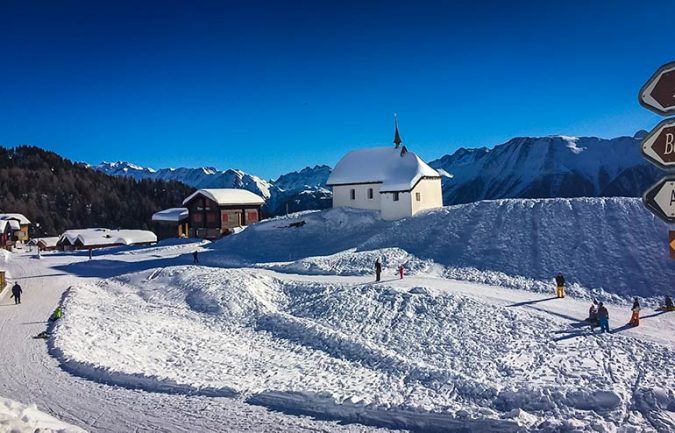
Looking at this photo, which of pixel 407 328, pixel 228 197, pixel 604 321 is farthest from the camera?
pixel 228 197

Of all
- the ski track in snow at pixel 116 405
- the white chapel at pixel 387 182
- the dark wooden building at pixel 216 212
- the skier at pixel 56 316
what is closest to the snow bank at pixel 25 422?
the ski track in snow at pixel 116 405

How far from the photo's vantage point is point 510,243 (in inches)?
1635

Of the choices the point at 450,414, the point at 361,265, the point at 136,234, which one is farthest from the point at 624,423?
the point at 136,234

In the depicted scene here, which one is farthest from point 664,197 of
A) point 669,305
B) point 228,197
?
point 228,197

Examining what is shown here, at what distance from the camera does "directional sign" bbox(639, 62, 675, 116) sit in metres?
5.04

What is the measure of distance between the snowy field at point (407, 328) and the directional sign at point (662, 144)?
12.1 metres

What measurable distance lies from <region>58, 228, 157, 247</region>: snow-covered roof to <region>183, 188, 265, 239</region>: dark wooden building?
49.6 ft

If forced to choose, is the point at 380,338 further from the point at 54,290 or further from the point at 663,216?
the point at 54,290

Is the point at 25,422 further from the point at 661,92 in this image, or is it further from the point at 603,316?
the point at 603,316

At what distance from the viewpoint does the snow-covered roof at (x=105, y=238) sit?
248 ft

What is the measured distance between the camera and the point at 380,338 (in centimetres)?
2583

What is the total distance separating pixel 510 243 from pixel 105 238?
6404 cm

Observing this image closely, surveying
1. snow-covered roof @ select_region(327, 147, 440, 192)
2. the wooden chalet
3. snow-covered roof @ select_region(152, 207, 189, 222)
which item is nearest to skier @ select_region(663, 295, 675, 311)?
snow-covered roof @ select_region(327, 147, 440, 192)

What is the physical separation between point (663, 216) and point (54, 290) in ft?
137
